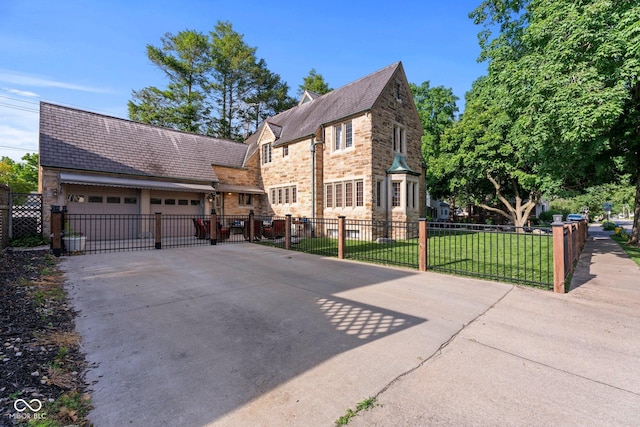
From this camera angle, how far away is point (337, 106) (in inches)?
670

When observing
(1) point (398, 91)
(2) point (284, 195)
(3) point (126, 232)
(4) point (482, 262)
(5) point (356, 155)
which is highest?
(1) point (398, 91)

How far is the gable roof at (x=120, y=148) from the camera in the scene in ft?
43.5

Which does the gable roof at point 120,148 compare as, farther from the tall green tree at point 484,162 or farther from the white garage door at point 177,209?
the tall green tree at point 484,162

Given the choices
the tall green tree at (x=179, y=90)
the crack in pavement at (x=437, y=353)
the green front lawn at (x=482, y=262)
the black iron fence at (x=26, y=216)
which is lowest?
the crack in pavement at (x=437, y=353)

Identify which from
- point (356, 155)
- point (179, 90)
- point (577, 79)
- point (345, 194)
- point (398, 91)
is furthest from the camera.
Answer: point (179, 90)

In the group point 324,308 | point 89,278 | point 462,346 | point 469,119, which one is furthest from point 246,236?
point 469,119

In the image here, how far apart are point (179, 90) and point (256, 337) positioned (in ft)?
105

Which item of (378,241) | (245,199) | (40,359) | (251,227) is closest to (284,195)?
(245,199)

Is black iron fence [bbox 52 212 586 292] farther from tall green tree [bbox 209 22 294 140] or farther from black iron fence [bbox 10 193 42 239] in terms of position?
tall green tree [bbox 209 22 294 140]

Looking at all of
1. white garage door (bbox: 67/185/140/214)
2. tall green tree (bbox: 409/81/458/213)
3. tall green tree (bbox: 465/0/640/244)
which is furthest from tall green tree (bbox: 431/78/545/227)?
white garage door (bbox: 67/185/140/214)

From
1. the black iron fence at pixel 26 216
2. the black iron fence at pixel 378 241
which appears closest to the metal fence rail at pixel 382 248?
the black iron fence at pixel 378 241

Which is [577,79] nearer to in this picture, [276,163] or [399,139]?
[399,139]

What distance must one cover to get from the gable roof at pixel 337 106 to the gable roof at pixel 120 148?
5165mm

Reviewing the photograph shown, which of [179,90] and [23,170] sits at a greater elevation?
[179,90]
